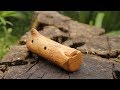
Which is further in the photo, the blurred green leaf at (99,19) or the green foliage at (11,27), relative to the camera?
the blurred green leaf at (99,19)

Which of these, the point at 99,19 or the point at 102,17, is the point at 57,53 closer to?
the point at 99,19

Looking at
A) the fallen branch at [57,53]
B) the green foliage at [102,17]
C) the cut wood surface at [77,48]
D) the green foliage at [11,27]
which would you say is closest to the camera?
the fallen branch at [57,53]

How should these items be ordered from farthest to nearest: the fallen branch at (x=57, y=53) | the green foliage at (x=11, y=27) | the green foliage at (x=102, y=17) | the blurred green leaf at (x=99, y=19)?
the green foliage at (x=102, y=17)
the blurred green leaf at (x=99, y=19)
the green foliage at (x=11, y=27)
the fallen branch at (x=57, y=53)

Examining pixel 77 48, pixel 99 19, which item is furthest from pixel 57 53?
pixel 99 19

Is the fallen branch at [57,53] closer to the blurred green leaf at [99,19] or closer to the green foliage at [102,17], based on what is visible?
the blurred green leaf at [99,19]

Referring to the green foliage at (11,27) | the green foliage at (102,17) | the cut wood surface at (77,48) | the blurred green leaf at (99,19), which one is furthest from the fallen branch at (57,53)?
the green foliage at (102,17)

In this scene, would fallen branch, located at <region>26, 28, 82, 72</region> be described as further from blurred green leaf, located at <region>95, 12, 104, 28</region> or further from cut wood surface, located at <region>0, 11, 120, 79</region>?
blurred green leaf, located at <region>95, 12, 104, 28</region>
